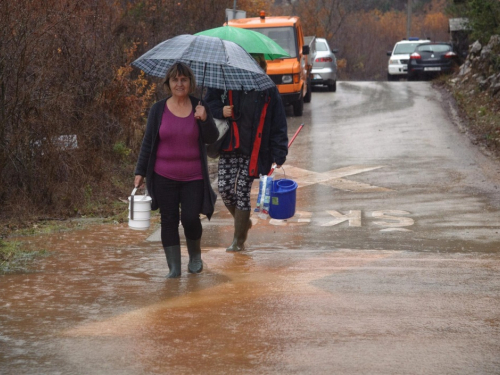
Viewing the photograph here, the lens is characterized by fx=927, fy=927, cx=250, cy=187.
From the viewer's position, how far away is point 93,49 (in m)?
12.5

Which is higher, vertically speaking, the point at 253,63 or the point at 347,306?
the point at 253,63

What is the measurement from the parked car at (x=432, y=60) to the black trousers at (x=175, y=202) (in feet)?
80.9

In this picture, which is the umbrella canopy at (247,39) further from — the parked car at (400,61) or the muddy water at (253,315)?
the parked car at (400,61)

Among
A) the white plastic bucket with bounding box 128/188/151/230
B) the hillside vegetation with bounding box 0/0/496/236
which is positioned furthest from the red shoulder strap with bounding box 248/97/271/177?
the hillside vegetation with bounding box 0/0/496/236

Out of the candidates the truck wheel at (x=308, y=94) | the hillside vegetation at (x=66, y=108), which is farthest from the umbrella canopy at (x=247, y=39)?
the truck wheel at (x=308, y=94)

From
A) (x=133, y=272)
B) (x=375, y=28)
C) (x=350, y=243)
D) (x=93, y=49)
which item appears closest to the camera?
(x=133, y=272)

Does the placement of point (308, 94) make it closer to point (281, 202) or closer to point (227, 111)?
point (281, 202)

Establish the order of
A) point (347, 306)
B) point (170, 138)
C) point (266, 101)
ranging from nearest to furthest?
1. point (347, 306)
2. point (170, 138)
3. point (266, 101)

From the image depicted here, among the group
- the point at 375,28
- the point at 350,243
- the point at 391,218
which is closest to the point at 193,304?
the point at 350,243

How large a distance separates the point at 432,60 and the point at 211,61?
24283mm

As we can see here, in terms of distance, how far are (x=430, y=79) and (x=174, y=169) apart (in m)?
26.1

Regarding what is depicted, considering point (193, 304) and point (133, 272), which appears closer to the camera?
point (193, 304)

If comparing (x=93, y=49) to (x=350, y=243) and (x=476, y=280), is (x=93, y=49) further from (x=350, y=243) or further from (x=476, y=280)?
(x=476, y=280)

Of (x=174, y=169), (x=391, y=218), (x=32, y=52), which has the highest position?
(x=32, y=52)
